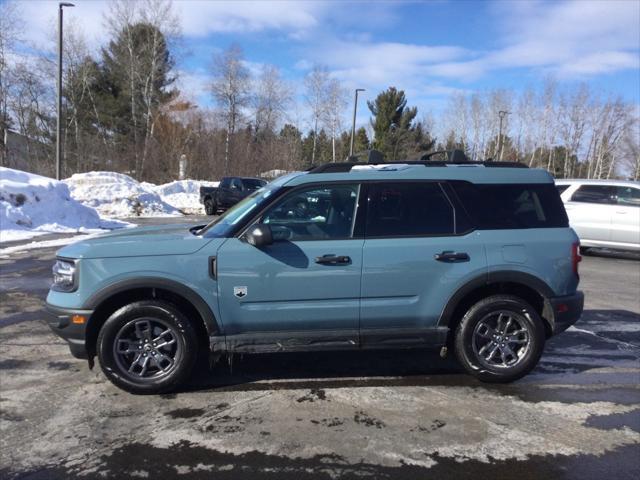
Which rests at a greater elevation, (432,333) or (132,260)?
(132,260)

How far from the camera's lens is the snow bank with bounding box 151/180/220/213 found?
2694cm

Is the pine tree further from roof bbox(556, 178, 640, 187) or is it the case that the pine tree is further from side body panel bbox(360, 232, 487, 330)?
side body panel bbox(360, 232, 487, 330)

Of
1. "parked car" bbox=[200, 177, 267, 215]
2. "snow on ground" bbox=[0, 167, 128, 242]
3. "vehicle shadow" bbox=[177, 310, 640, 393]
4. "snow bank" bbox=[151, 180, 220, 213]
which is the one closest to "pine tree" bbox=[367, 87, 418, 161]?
"snow bank" bbox=[151, 180, 220, 213]

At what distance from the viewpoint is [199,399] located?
408cm

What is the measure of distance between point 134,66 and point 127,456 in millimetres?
42780

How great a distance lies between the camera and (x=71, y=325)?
3.99 metres

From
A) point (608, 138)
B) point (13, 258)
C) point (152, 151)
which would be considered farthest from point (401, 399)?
point (608, 138)

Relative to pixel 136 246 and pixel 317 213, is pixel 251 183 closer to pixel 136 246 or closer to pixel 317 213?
pixel 317 213

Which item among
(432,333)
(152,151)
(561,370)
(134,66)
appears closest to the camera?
(432,333)

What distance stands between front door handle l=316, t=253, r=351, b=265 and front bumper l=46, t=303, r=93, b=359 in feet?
6.24

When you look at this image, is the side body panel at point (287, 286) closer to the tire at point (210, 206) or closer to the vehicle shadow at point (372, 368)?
the vehicle shadow at point (372, 368)

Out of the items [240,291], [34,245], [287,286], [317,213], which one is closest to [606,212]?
[317,213]

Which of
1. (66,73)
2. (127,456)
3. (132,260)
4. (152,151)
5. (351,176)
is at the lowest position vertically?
(127,456)

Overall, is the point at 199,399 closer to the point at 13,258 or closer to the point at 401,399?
the point at 401,399
